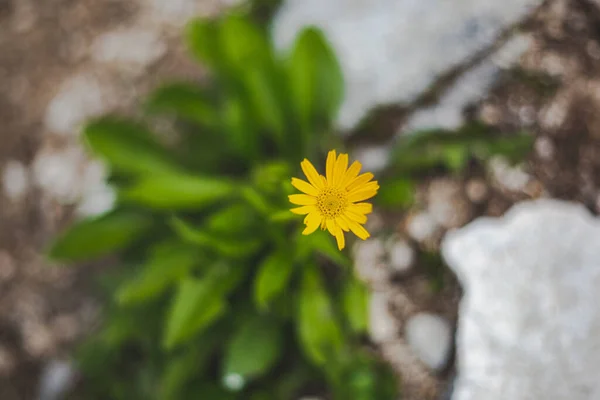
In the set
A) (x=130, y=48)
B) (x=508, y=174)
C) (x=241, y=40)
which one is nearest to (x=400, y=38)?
(x=241, y=40)

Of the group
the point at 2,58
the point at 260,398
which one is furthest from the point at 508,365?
the point at 2,58

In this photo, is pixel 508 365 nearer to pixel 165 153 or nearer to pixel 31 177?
pixel 165 153

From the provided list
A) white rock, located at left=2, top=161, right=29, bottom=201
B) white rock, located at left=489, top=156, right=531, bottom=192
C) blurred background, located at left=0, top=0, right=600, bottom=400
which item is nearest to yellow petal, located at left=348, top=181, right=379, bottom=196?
blurred background, located at left=0, top=0, right=600, bottom=400

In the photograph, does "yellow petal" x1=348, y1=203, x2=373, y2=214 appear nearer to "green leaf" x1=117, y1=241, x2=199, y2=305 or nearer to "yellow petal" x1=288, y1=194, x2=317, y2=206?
"yellow petal" x1=288, y1=194, x2=317, y2=206

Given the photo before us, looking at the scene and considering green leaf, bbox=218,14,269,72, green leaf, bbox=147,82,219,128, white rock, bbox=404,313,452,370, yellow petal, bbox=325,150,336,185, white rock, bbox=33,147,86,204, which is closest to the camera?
yellow petal, bbox=325,150,336,185

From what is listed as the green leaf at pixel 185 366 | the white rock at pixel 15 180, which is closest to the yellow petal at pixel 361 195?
the green leaf at pixel 185 366

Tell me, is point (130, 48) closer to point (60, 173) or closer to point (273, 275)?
point (60, 173)
